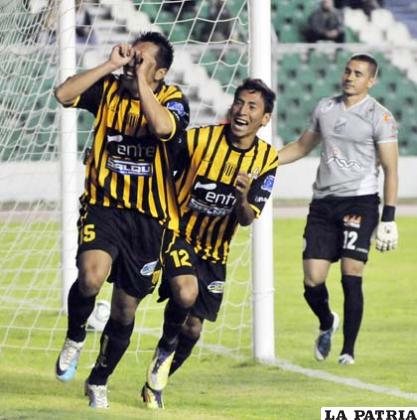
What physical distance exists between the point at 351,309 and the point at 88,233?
8.22 feet

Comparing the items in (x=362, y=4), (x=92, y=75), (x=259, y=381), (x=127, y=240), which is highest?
(x=362, y=4)

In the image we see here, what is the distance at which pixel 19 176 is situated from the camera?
38.0 ft

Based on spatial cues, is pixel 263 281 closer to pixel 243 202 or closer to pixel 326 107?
pixel 326 107

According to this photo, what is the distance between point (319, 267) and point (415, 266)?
5.96 m

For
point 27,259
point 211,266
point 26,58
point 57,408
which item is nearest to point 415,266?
point 27,259

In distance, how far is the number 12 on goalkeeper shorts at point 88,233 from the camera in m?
6.78

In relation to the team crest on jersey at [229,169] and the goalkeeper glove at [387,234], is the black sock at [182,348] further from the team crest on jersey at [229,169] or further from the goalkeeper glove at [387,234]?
the goalkeeper glove at [387,234]

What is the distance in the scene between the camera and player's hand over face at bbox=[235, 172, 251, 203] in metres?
6.79

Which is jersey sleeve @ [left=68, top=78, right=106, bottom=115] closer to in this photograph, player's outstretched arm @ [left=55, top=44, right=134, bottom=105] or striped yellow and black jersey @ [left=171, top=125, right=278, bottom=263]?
player's outstretched arm @ [left=55, top=44, right=134, bottom=105]

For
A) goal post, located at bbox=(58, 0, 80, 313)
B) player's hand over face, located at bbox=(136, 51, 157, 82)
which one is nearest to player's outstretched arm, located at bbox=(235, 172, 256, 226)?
player's hand over face, located at bbox=(136, 51, 157, 82)

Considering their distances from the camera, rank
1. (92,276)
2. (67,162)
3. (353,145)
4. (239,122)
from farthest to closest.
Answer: (67,162), (353,145), (239,122), (92,276)

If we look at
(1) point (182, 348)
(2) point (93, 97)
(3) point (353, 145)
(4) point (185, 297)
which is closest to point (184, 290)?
(4) point (185, 297)

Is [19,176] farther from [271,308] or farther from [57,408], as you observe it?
[57,408]

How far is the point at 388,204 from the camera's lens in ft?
28.0
